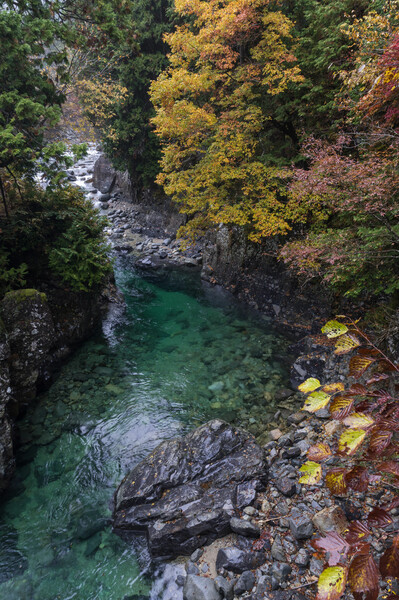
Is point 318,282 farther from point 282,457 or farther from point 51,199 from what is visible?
point 51,199

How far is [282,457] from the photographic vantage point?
18.0 feet

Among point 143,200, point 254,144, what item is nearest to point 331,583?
point 254,144

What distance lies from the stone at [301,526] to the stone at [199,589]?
1237 millimetres

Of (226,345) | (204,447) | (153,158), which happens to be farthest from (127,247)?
(204,447)

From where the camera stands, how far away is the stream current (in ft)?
14.6

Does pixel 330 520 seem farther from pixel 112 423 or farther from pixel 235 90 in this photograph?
pixel 235 90

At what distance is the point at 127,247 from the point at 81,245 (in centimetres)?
1049

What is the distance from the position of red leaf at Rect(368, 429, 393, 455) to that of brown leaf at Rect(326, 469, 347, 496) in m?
0.24

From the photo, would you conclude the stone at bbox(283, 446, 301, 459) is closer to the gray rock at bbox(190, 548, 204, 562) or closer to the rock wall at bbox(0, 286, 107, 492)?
the gray rock at bbox(190, 548, 204, 562)

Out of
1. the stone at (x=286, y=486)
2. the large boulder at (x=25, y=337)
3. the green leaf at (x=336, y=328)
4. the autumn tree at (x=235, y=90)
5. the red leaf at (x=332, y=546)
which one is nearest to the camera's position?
the red leaf at (x=332, y=546)

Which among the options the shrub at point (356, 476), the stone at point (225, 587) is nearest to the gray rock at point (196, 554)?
the stone at point (225, 587)

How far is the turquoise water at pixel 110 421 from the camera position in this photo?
14.8 ft

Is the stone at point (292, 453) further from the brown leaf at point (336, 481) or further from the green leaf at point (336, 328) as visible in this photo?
the green leaf at point (336, 328)

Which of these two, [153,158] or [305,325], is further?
[153,158]
